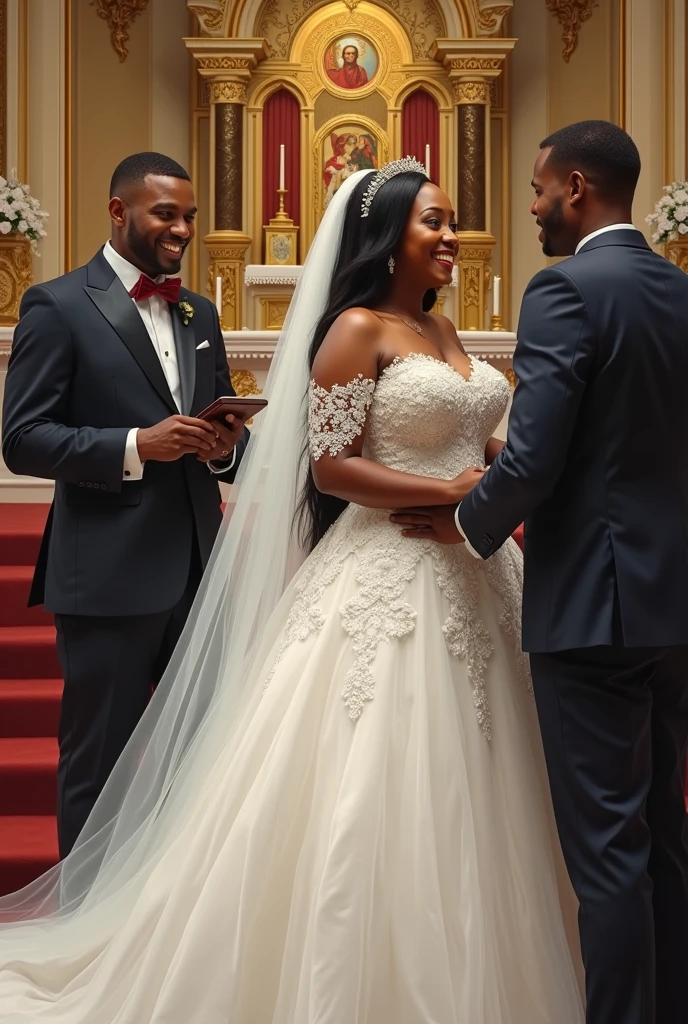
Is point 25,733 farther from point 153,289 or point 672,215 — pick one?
point 672,215

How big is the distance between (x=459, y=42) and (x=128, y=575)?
7945 mm

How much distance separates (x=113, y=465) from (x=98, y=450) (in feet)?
0.18

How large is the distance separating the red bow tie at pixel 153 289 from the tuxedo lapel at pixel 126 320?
3 cm

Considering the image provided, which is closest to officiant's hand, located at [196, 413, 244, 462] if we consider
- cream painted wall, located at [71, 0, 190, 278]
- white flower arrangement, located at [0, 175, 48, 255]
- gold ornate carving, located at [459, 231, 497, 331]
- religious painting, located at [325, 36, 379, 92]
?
white flower arrangement, located at [0, 175, 48, 255]

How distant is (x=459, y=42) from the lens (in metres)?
9.94

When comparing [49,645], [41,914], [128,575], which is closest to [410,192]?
[128,575]

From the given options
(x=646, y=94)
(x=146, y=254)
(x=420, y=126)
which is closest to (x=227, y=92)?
(x=420, y=126)

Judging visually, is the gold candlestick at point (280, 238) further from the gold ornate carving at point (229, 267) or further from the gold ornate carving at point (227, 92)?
the gold ornate carving at point (227, 92)

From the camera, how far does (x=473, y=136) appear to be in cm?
1003

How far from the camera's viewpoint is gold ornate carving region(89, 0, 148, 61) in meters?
10.1

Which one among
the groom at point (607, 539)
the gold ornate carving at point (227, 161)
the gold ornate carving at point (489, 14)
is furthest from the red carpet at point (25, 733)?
the gold ornate carving at point (489, 14)

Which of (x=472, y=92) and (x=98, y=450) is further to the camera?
(x=472, y=92)

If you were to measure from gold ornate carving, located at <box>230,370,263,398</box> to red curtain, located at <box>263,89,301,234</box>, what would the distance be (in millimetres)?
2723

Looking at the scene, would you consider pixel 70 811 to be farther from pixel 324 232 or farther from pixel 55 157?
pixel 55 157
